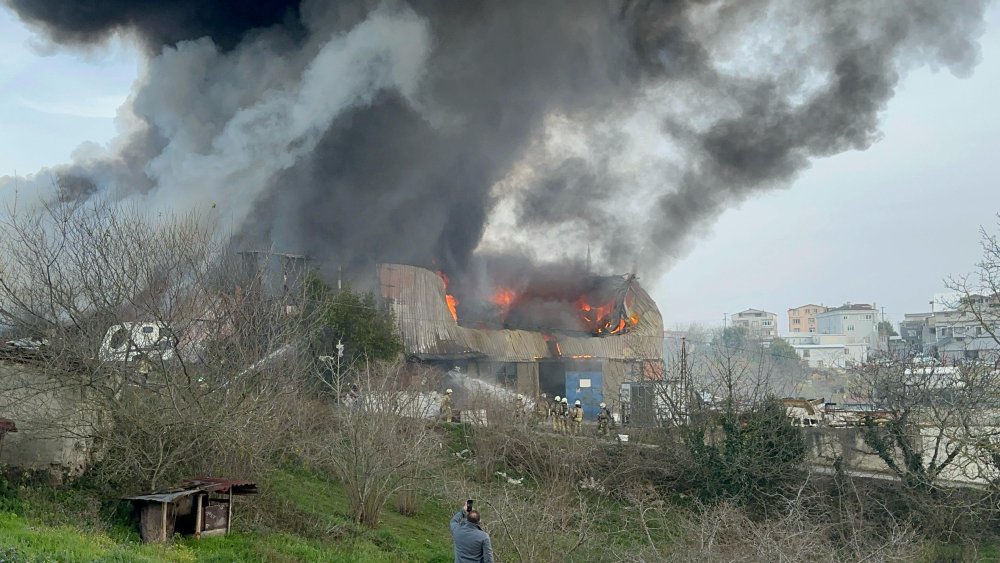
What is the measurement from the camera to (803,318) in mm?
145750

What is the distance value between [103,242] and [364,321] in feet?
45.5

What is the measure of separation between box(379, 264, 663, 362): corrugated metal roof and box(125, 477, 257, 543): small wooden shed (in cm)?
2173

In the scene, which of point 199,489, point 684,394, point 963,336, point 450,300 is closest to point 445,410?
point 684,394

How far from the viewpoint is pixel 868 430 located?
21.7m

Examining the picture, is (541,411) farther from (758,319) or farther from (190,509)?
(758,319)

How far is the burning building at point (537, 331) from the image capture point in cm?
3741

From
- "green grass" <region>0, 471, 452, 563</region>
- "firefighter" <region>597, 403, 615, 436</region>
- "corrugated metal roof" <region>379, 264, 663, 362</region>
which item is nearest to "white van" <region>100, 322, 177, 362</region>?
"green grass" <region>0, 471, 452, 563</region>

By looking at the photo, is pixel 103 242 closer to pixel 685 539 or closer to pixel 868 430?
pixel 685 539

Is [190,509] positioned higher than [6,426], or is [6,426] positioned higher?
[6,426]

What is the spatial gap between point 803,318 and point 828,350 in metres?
50.4

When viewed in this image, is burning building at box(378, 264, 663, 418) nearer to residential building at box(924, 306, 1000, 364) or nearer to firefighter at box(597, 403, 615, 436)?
firefighter at box(597, 403, 615, 436)

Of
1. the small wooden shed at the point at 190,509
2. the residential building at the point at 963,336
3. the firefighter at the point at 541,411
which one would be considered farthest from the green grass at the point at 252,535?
the residential building at the point at 963,336

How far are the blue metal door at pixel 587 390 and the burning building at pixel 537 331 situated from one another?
4 cm

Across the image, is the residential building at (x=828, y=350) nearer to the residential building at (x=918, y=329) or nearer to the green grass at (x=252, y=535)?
the residential building at (x=918, y=329)
